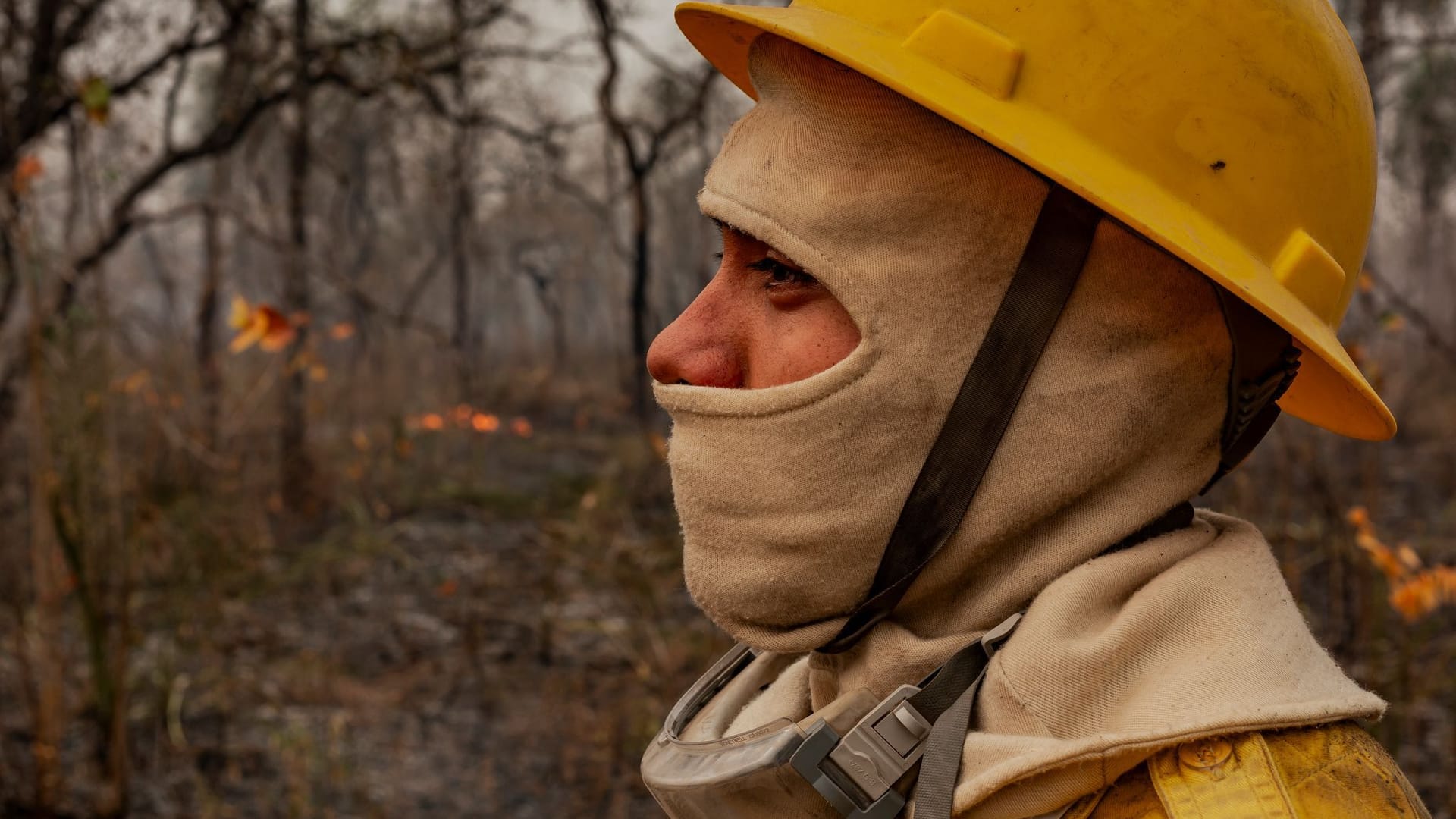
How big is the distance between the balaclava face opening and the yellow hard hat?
0.06m

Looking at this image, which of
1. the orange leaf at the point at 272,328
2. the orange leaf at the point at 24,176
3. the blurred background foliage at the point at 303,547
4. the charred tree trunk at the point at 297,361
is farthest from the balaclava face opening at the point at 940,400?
the charred tree trunk at the point at 297,361

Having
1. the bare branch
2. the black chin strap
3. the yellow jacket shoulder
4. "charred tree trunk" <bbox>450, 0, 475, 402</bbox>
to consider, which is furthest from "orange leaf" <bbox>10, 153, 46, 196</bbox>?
the bare branch

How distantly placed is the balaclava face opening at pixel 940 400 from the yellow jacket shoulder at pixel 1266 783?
21 centimetres

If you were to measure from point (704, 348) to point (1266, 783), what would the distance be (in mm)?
643

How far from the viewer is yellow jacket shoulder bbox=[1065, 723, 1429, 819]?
2.87 ft

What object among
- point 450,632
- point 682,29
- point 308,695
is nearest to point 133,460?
point 308,695

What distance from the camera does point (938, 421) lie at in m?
1.10

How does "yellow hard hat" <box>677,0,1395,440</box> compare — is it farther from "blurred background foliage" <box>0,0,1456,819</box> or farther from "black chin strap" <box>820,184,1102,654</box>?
"blurred background foliage" <box>0,0,1456,819</box>

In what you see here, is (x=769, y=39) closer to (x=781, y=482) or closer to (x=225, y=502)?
(x=781, y=482)

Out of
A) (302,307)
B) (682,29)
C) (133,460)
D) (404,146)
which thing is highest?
(682,29)

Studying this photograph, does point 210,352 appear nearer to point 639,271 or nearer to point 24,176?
point 24,176

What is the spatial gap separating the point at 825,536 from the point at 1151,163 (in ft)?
1.49

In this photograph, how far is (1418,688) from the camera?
4.27 m

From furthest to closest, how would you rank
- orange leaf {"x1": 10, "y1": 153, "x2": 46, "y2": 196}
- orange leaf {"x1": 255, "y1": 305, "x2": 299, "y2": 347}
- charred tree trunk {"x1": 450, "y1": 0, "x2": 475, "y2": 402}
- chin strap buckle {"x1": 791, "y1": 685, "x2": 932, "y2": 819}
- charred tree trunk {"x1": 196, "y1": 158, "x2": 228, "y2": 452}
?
charred tree trunk {"x1": 196, "y1": 158, "x2": 228, "y2": 452}
charred tree trunk {"x1": 450, "y1": 0, "x2": 475, "y2": 402}
orange leaf {"x1": 255, "y1": 305, "x2": 299, "y2": 347}
orange leaf {"x1": 10, "y1": 153, "x2": 46, "y2": 196}
chin strap buckle {"x1": 791, "y1": 685, "x2": 932, "y2": 819}
